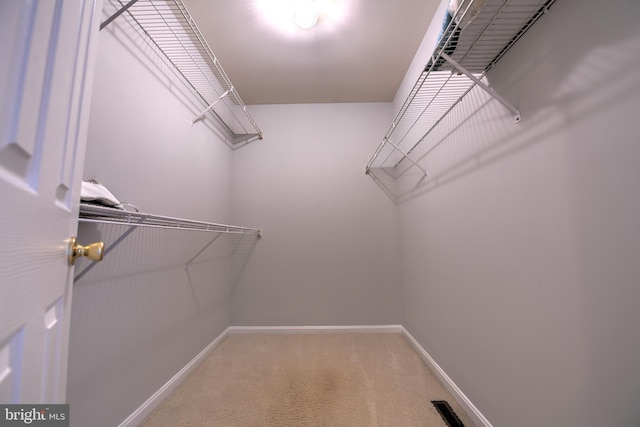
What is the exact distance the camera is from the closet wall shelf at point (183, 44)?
118cm

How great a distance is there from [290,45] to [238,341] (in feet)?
8.70

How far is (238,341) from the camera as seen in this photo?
2.25 meters

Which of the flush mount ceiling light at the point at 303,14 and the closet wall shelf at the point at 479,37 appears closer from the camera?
the closet wall shelf at the point at 479,37

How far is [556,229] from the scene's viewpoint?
2.66ft

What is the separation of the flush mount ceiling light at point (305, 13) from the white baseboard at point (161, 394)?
Answer: 2.51 meters

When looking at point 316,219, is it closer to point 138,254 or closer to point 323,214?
point 323,214

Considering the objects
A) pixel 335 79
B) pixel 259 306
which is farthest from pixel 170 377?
pixel 335 79

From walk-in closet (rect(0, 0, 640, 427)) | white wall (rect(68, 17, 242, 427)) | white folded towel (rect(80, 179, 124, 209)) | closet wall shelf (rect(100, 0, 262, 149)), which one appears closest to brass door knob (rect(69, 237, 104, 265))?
walk-in closet (rect(0, 0, 640, 427))

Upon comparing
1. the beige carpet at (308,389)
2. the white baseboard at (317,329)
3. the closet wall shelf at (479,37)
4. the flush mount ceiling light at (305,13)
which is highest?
the flush mount ceiling light at (305,13)

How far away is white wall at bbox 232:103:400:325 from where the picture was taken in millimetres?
2455

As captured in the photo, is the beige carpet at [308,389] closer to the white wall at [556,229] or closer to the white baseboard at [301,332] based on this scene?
the white baseboard at [301,332]

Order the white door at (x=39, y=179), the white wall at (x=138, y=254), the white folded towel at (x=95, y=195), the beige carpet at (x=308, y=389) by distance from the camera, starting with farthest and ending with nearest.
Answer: the beige carpet at (x=308, y=389) → the white wall at (x=138, y=254) → the white folded towel at (x=95, y=195) → the white door at (x=39, y=179)

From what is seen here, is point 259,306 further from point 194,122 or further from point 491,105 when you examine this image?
point 491,105

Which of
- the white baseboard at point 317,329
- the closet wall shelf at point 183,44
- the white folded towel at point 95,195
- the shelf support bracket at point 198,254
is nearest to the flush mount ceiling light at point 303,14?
the closet wall shelf at point 183,44
